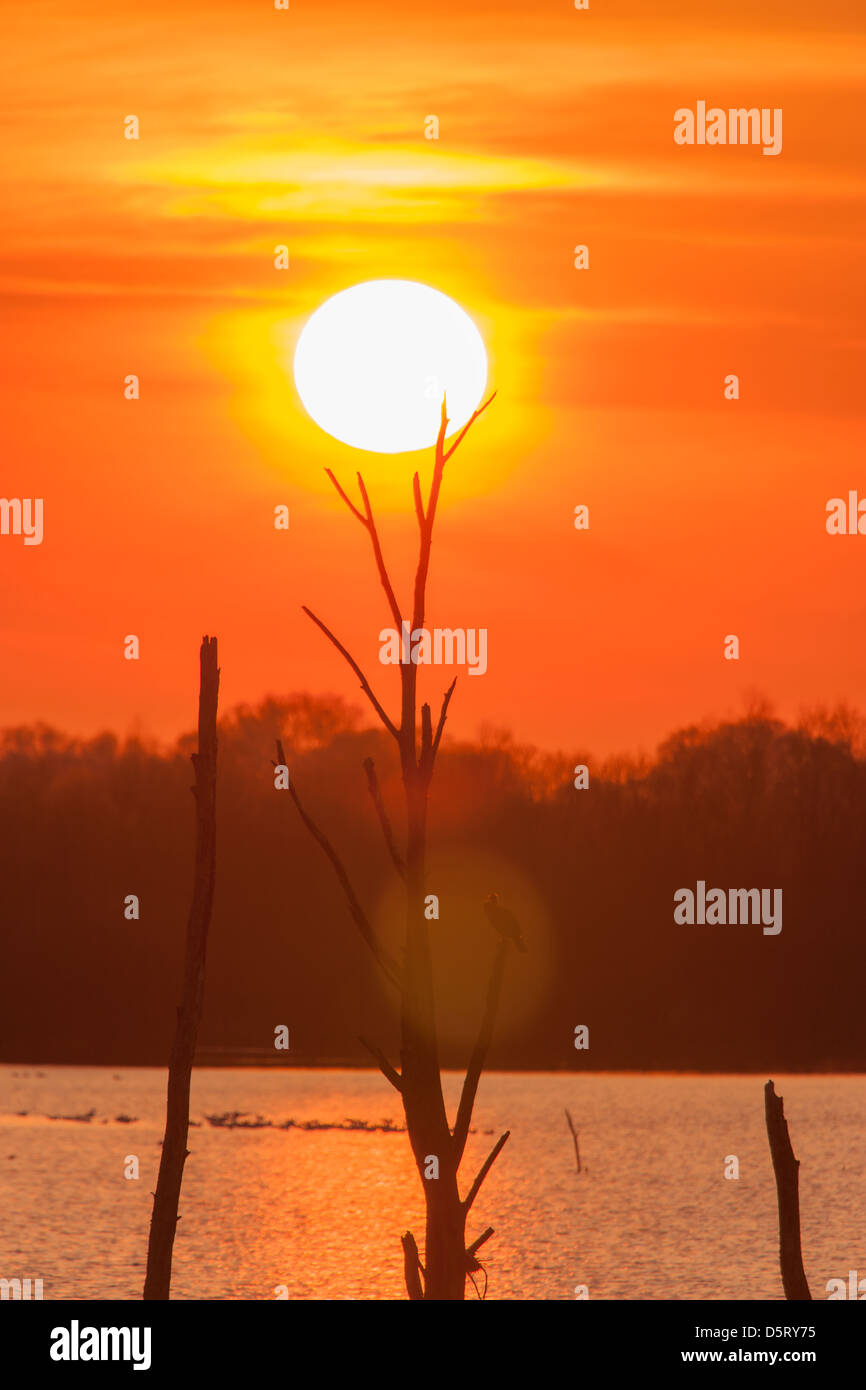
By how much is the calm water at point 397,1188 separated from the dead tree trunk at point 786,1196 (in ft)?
94.8

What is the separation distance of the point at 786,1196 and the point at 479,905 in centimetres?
8269

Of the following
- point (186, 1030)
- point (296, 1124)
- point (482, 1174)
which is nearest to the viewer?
point (482, 1174)

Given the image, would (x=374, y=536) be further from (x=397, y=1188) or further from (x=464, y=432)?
(x=397, y=1188)

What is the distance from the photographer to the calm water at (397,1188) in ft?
161

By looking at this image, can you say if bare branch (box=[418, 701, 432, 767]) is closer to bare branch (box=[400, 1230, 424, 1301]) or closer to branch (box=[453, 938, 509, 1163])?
branch (box=[453, 938, 509, 1163])

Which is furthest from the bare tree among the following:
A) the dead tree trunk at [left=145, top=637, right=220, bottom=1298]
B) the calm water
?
the calm water

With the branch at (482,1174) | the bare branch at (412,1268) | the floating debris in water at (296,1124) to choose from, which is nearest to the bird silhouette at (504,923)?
the branch at (482,1174)

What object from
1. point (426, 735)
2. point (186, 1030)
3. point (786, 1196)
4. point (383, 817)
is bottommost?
point (786, 1196)

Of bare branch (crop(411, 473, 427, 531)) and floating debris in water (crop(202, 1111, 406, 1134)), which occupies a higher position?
bare branch (crop(411, 473, 427, 531))

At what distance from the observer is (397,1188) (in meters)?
70.0

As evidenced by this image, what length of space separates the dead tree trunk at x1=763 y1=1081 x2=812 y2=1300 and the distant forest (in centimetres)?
7391

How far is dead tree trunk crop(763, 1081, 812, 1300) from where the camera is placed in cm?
1582

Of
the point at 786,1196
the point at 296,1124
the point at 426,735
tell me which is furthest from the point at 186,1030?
the point at 296,1124
